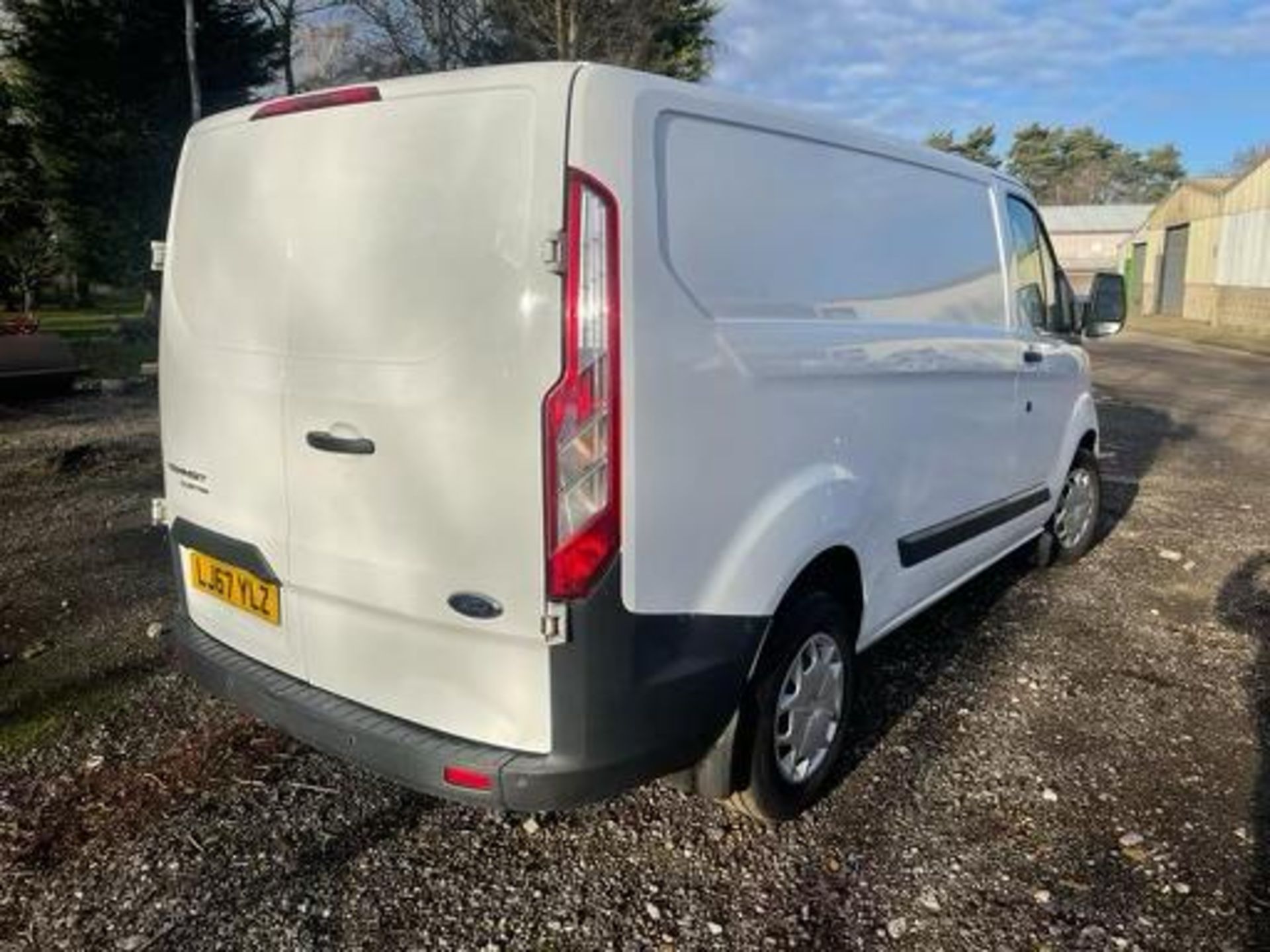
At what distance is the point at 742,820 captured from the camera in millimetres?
3227

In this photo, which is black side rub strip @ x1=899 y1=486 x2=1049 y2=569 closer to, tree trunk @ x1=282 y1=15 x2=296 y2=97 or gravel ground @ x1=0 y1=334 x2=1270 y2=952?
gravel ground @ x1=0 y1=334 x2=1270 y2=952

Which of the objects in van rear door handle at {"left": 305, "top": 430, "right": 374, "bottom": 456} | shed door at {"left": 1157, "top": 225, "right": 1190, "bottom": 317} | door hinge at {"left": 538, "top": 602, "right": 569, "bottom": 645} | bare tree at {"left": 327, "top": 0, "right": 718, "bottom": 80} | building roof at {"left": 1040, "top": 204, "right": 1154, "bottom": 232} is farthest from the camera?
building roof at {"left": 1040, "top": 204, "right": 1154, "bottom": 232}

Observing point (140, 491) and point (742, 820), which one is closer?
point (742, 820)

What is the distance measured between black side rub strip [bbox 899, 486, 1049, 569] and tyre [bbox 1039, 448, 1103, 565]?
57cm

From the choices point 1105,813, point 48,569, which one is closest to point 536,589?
point 1105,813

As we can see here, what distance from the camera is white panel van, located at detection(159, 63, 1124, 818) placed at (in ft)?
7.66

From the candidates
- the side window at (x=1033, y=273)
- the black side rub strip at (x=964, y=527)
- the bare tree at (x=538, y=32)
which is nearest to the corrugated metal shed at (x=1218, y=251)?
the bare tree at (x=538, y=32)

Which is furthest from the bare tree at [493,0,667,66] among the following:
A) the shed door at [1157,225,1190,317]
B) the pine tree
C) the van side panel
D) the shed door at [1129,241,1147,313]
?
the shed door at [1129,241,1147,313]

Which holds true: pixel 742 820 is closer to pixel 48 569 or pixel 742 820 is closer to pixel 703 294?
pixel 703 294

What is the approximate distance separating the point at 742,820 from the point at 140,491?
5704 millimetres

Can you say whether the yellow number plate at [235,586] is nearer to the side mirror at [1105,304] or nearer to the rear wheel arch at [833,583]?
the rear wheel arch at [833,583]

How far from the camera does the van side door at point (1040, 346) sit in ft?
15.6

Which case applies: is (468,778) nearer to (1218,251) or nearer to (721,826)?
(721,826)

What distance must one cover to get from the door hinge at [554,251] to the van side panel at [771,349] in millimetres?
156
